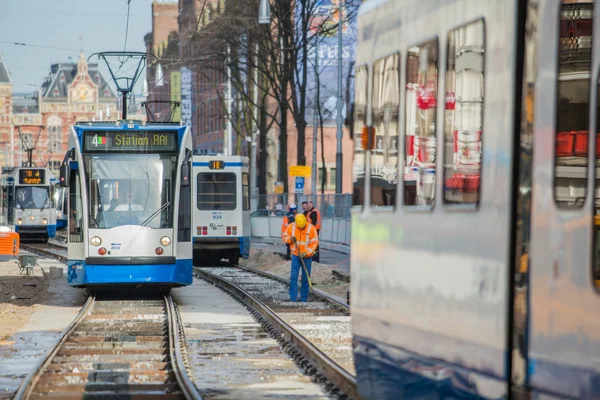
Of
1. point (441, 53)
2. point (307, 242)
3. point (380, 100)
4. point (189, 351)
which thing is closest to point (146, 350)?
point (189, 351)

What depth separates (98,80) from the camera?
18012 centimetres

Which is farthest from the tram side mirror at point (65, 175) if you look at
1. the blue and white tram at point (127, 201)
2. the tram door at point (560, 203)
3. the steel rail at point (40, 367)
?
the tram door at point (560, 203)

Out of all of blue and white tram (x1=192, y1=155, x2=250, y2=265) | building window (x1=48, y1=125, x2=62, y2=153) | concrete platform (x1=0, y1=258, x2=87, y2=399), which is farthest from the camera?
building window (x1=48, y1=125, x2=62, y2=153)

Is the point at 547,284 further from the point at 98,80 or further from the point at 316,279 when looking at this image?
the point at 98,80

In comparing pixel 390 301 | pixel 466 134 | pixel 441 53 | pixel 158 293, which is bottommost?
pixel 158 293

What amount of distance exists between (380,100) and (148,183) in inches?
503

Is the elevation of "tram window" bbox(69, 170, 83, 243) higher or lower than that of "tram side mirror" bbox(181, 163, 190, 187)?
lower

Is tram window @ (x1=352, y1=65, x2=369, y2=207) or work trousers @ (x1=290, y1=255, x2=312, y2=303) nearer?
tram window @ (x1=352, y1=65, x2=369, y2=207)

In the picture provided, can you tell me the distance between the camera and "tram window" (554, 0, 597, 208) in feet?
16.5

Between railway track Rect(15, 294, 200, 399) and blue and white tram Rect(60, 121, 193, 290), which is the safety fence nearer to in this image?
blue and white tram Rect(60, 121, 193, 290)

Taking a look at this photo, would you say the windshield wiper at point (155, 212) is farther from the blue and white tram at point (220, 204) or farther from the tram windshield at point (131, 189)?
the blue and white tram at point (220, 204)

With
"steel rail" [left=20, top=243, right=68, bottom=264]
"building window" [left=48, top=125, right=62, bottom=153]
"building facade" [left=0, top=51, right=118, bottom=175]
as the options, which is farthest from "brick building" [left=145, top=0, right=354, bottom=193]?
"building window" [left=48, top=125, right=62, bottom=153]

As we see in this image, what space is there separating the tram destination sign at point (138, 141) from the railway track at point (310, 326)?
293cm

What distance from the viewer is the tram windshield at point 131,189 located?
67.4 ft
